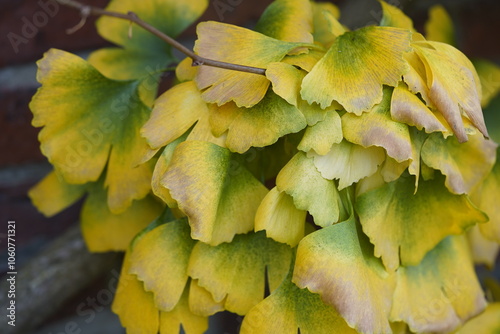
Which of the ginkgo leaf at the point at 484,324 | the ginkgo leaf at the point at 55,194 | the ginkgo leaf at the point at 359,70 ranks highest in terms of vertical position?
the ginkgo leaf at the point at 359,70

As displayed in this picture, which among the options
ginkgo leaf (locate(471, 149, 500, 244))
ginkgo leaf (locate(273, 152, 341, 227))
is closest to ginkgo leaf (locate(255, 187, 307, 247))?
ginkgo leaf (locate(273, 152, 341, 227))

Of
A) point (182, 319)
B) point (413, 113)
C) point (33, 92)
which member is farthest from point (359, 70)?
point (33, 92)

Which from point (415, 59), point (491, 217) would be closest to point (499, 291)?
point (491, 217)

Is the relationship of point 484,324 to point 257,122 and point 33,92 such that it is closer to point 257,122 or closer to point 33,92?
point 257,122

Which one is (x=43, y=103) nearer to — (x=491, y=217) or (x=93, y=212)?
(x=93, y=212)

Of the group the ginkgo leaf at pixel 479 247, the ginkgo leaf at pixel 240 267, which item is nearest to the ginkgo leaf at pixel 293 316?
the ginkgo leaf at pixel 240 267

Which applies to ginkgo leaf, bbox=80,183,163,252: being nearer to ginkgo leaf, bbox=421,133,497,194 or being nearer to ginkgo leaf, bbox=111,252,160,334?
ginkgo leaf, bbox=111,252,160,334

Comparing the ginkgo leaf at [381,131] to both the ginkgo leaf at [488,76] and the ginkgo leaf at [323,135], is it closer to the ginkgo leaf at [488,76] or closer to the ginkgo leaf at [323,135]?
the ginkgo leaf at [323,135]
